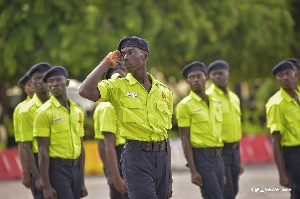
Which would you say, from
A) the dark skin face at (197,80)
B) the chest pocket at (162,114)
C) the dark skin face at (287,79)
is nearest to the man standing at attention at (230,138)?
the dark skin face at (197,80)

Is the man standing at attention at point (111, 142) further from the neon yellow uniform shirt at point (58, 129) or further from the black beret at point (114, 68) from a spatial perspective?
the neon yellow uniform shirt at point (58, 129)

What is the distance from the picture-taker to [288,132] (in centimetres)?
1141

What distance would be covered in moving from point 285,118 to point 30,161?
3.26m

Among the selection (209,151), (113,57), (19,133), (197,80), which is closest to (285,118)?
(209,151)

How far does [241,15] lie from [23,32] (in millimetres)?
6887

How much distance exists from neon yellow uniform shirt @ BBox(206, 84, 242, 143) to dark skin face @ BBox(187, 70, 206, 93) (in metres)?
0.78

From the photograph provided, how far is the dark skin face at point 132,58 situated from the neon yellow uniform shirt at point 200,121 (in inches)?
117

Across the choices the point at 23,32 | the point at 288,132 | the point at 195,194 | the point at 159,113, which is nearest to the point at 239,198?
the point at 195,194

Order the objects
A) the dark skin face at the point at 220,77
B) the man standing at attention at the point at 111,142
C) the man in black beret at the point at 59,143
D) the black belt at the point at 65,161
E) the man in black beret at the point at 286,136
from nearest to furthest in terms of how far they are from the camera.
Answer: the man in black beret at the point at 59,143
the black belt at the point at 65,161
the man standing at attention at the point at 111,142
the man in black beret at the point at 286,136
the dark skin face at the point at 220,77

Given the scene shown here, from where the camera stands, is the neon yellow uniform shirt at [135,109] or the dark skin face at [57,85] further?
the dark skin face at [57,85]

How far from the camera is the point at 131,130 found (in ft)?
29.3

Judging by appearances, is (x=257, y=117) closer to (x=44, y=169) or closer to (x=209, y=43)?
(x=209, y=43)

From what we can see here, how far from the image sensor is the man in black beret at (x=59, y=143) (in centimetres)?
1056

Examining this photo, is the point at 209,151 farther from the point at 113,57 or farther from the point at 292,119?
the point at 113,57
